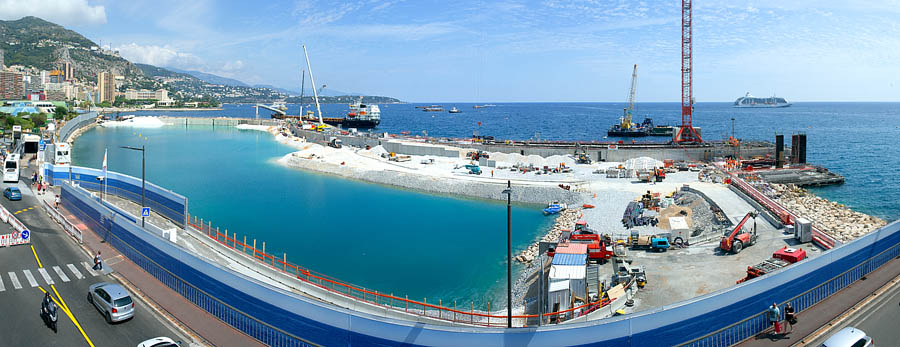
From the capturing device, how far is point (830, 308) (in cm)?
1586

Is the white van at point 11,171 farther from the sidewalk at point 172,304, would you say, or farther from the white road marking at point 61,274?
the white road marking at point 61,274

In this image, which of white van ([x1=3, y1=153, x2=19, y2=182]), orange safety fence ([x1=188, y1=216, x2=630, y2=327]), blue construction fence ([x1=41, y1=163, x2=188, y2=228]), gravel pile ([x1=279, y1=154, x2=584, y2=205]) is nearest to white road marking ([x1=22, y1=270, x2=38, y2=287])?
orange safety fence ([x1=188, y1=216, x2=630, y2=327])

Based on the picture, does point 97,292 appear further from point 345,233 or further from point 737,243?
point 737,243

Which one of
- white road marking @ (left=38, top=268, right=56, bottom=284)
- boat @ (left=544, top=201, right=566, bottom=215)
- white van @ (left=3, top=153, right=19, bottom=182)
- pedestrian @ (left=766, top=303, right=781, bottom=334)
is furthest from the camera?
boat @ (left=544, top=201, right=566, bottom=215)

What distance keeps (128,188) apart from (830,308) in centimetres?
3775

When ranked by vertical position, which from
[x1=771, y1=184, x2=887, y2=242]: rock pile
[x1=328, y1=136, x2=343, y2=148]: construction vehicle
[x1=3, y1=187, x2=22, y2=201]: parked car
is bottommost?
[x1=771, y1=184, x2=887, y2=242]: rock pile

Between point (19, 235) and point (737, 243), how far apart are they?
3259 centimetres

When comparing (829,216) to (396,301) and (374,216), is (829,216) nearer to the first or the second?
(396,301)

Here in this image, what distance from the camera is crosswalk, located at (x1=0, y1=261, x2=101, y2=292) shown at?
61.2ft

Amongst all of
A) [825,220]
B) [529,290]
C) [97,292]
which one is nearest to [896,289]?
[529,290]

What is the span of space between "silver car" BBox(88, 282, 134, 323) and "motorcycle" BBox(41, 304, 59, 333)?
110cm

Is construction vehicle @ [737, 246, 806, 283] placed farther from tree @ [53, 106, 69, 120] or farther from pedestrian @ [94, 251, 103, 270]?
tree @ [53, 106, 69, 120]

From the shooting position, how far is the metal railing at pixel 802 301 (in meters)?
13.6

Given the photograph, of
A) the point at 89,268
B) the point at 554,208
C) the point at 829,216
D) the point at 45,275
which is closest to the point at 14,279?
the point at 45,275
